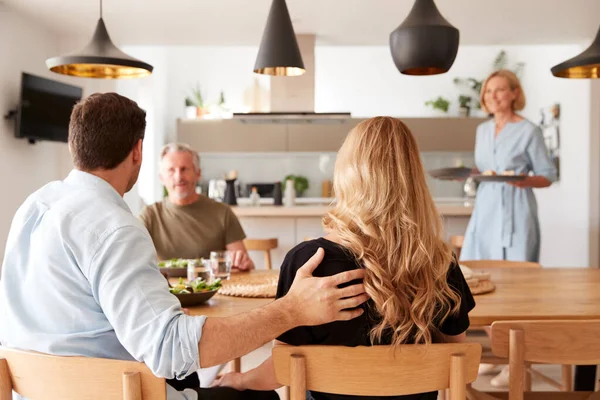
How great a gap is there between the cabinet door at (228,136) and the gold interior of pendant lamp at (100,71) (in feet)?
16.1

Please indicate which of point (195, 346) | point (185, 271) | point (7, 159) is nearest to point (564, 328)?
point (195, 346)

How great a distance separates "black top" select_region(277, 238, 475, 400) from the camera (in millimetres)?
1509

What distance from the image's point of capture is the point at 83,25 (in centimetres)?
533

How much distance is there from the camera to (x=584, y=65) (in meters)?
2.97

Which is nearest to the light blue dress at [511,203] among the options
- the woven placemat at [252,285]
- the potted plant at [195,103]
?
the woven placemat at [252,285]

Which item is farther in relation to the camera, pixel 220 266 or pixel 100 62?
pixel 100 62

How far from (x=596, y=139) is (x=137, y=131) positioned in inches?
198

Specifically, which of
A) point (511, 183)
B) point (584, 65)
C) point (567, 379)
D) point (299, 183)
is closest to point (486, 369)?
point (567, 379)

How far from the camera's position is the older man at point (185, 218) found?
126 inches

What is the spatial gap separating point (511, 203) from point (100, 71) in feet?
7.80

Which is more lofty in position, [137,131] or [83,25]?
[83,25]

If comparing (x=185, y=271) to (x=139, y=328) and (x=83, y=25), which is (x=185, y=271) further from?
(x=83, y=25)

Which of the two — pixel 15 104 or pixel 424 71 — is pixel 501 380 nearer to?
pixel 424 71

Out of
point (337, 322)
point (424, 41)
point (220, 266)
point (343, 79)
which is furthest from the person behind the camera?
point (343, 79)
